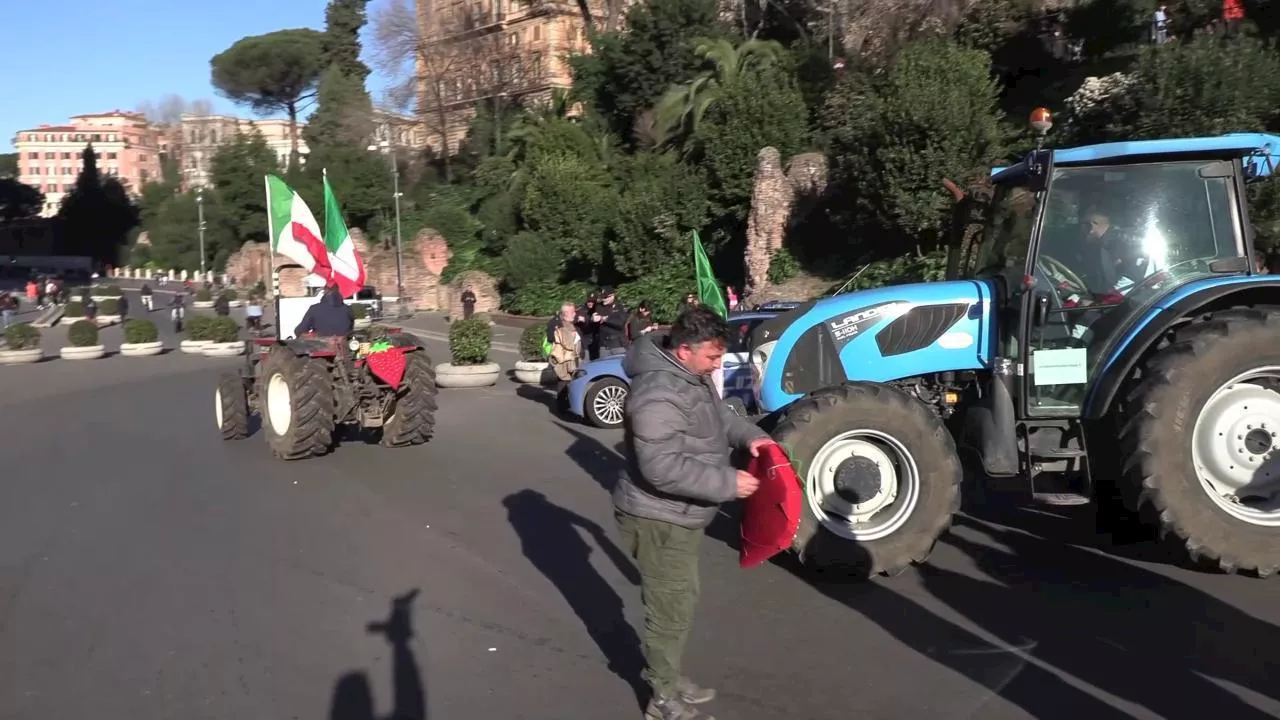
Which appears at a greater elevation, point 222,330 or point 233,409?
point 222,330

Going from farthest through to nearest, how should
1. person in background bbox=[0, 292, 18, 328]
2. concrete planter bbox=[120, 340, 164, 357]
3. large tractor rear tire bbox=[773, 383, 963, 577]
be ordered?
1. person in background bbox=[0, 292, 18, 328]
2. concrete planter bbox=[120, 340, 164, 357]
3. large tractor rear tire bbox=[773, 383, 963, 577]

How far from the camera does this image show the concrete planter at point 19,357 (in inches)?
1034

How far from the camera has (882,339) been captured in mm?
7141

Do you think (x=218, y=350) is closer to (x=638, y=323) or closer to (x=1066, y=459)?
(x=638, y=323)

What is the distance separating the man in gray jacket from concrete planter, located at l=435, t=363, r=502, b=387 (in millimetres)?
13649

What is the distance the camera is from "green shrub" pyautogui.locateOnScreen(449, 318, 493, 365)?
18.3 metres

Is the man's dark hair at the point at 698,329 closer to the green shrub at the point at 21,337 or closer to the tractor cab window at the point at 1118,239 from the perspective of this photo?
the tractor cab window at the point at 1118,239

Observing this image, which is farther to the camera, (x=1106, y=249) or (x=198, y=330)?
(x=198, y=330)

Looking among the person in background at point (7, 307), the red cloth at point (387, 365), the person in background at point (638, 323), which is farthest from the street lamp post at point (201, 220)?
the red cloth at point (387, 365)

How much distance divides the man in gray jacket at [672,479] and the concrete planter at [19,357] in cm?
2595

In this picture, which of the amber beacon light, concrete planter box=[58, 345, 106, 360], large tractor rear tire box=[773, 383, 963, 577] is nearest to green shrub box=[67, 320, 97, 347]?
concrete planter box=[58, 345, 106, 360]

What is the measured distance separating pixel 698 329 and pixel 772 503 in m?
0.82

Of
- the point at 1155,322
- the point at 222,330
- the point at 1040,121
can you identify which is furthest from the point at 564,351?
the point at 222,330

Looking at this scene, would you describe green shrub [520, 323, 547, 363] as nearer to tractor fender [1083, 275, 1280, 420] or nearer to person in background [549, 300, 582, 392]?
person in background [549, 300, 582, 392]
